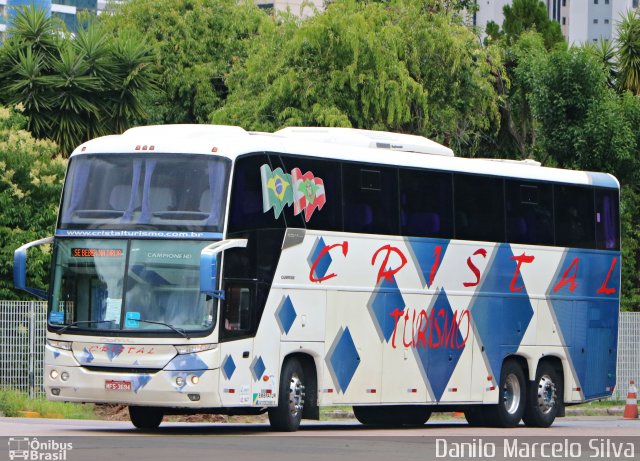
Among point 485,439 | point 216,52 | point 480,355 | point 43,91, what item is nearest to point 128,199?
point 485,439

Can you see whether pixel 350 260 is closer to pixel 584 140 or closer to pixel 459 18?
pixel 584 140

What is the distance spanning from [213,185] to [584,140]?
2097 cm

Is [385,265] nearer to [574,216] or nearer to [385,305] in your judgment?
[385,305]

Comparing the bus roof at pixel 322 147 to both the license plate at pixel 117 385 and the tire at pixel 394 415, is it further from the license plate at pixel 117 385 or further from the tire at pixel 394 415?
the tire at pixel 394 415

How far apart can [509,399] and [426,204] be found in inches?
165

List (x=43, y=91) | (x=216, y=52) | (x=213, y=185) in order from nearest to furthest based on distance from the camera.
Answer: (x=213, y=185) < (x=43, y=91) < (x=216, y=52)

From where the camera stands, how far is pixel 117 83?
128 feet

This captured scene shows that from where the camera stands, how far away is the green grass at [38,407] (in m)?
24.0

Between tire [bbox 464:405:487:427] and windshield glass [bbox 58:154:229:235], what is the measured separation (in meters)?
7.72

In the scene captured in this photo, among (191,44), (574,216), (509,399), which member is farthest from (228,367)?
(191,44)

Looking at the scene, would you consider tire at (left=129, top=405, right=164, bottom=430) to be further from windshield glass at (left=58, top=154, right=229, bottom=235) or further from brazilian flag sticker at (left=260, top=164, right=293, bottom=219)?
brazilian flag sticker at (left=260, top=164, right=293, bottom=219)

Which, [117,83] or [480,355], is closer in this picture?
[480,355]

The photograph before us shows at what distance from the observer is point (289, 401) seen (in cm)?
2041

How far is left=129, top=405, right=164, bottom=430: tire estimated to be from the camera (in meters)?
20.9
